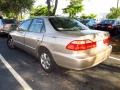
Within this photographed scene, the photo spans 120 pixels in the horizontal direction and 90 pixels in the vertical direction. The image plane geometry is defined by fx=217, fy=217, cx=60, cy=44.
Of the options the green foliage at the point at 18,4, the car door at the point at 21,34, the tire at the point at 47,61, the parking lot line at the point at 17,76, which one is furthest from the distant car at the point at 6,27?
the green foliage at the point at 18,4

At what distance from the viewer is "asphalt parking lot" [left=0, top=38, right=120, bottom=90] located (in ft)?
16.8

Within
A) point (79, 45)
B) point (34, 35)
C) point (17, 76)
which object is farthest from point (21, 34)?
point (79, 45)

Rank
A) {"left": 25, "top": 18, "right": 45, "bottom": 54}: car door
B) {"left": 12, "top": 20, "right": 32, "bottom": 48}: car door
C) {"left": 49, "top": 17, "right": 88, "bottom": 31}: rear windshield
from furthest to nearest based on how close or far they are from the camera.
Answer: {"left": 12, "top": 20, "right": 32, "bottom": 48}: car door → {"left": 25, "top": 18, "right": 45, "bottom": 54}: car door → {"left": 49, "top": 17, "right": 88, "bottom": 31}: rear windshield

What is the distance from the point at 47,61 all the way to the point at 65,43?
1.07 m

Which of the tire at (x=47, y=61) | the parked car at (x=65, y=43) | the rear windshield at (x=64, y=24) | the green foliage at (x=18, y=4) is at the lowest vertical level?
the tire at (x=47, y=61)

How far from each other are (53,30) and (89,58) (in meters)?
1.34

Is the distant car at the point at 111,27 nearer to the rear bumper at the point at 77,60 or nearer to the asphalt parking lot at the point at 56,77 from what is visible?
the asphalt parking lot at the point at 56,77

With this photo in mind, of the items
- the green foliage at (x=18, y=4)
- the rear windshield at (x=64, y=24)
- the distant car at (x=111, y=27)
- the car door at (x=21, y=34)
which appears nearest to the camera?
the rear windshield at (x=64, y=24)

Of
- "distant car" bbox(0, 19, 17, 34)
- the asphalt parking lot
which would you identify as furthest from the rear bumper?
"distant car" bbox(0, 19, 17, 34)

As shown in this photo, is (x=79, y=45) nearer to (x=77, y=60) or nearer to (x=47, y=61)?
(x=77, y=60)

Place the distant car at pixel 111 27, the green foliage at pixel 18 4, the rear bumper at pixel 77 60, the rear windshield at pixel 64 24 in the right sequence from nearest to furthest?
the rear bumper at pixel 77 60 < the rear windshield at pixel 64 24 < the distant car at pixel 111 27 < the green foliage at pixel 18 4

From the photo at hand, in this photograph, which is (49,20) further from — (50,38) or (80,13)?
(80,13)

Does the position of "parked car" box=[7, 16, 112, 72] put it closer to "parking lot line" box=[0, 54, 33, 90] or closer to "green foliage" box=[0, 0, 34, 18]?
"parking lot line" box=[0, 54, 33, 90]

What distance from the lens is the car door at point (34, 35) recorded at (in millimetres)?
6380
